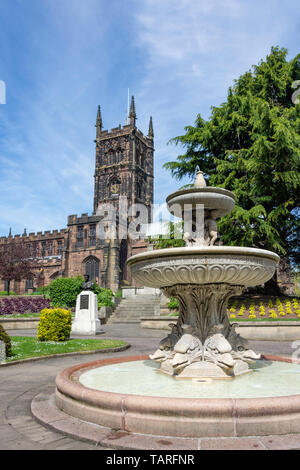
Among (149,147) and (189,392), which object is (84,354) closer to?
(189,392)

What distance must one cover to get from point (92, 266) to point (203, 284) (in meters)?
44.7

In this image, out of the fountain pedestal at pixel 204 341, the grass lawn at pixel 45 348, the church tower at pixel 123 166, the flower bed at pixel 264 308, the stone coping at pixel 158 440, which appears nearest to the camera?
the stone coping at pixel 158 440

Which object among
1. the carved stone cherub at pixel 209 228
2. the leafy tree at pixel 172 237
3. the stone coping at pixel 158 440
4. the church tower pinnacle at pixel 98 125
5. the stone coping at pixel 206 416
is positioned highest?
the church tower pinnacle at pixel 98 125

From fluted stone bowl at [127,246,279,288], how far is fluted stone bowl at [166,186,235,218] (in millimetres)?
1419

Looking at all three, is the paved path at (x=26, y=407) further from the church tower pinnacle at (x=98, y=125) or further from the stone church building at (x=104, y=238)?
the church tower pinnacle at (x=98, y=125)

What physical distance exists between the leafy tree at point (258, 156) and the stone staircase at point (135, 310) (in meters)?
7.67

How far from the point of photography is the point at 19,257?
3850 cm

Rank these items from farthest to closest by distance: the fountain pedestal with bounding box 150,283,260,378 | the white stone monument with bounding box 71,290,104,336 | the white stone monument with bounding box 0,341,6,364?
the white stone monument with bounding box 71,290,104,336 < the white stone monument with bounding box 0,341,6,364 < the fountain pedestal with bounding box 150,283,260,378

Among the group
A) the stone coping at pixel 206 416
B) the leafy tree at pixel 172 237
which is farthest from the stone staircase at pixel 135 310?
the stone coping at pixel 206 416

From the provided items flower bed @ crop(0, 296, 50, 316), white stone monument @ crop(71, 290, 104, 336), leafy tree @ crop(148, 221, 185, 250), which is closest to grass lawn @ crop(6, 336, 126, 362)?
white stone monument @ crop(71, 290, 104, 336)

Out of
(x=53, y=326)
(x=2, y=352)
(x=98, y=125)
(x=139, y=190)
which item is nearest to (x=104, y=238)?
(x=139, y=190)

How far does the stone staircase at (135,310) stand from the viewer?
23.3 meters

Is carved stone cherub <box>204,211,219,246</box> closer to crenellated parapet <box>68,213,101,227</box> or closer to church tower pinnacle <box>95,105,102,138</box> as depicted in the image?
crenellated parapet <box>68,213,101,227</box>

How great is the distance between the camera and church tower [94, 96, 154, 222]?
202ft
